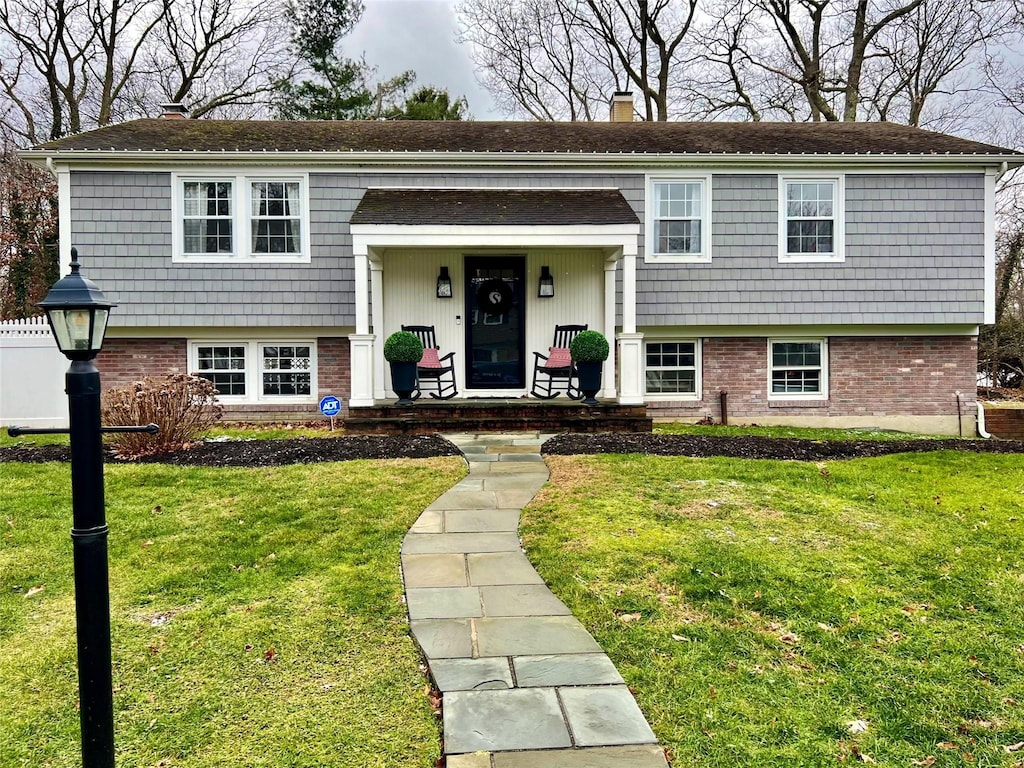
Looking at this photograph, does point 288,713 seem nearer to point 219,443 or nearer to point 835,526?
point 835,526

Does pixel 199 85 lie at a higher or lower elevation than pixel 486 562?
higher

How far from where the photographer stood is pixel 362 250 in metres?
9.02

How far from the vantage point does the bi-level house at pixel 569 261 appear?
9797mm

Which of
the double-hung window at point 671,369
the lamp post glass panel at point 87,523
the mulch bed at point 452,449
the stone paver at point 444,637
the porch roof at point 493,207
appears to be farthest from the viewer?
the double-hung window at point 671,369

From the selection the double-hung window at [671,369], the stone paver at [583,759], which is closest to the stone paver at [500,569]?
the stone paver at [583,759]

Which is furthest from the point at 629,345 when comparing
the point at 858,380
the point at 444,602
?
the point at 444,602

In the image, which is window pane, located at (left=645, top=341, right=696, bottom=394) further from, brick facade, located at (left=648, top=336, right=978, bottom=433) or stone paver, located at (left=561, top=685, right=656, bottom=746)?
stone paver, located at (left=561, top=685, right=656, bottom=746)

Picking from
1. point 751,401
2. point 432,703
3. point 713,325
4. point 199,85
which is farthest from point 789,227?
point 199,85

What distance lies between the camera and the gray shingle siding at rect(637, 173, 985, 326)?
1032 centimetres

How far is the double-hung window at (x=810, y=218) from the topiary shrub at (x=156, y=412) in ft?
28.5

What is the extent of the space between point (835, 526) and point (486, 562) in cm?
256

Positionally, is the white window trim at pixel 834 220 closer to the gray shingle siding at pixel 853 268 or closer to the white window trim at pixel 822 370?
the gray shingle siding at pixel 853 268

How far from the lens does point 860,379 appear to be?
35.1 ft

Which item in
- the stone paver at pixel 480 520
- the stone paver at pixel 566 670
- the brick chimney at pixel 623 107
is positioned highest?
the brick chimney at pixel 623 107
